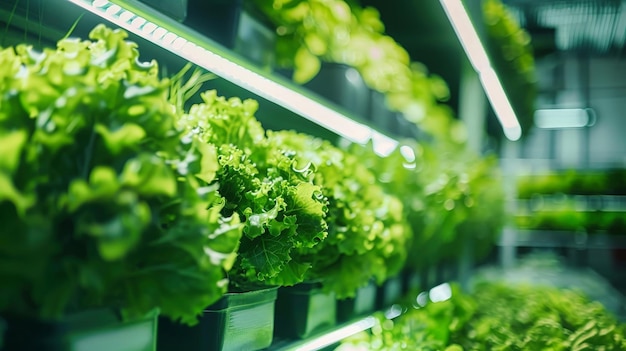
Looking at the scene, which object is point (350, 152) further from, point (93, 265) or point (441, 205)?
point (93, 265)

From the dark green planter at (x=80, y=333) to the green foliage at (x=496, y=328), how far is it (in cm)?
69

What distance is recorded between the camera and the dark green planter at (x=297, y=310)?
4.07ft

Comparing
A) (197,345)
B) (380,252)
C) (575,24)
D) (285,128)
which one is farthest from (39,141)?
(575,24)

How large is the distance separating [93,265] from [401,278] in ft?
5.21

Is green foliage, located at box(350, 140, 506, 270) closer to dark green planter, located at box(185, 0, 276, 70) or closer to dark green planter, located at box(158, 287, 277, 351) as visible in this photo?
dark green planter, located at box(185, 0, 276, 70)

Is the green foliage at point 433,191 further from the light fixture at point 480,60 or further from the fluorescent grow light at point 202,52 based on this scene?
the light fixture at point 480,60

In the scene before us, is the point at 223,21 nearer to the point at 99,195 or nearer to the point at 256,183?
the point at 256,183

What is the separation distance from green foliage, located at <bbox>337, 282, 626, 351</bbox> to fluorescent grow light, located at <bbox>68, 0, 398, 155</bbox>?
0.59 m

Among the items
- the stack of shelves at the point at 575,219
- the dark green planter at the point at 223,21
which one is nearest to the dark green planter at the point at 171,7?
the dark green planter at the point at 223,21

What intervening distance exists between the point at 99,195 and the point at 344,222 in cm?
76

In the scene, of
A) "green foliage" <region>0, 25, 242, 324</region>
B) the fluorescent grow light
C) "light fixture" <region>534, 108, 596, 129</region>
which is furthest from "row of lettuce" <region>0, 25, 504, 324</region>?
"light fixture" <region>534, 108, 596, 129</region>

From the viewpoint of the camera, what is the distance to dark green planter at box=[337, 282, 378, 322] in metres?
1.54

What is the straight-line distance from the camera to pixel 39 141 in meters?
0.59

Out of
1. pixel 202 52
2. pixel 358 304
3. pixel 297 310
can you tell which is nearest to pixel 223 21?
pixel 202 52
